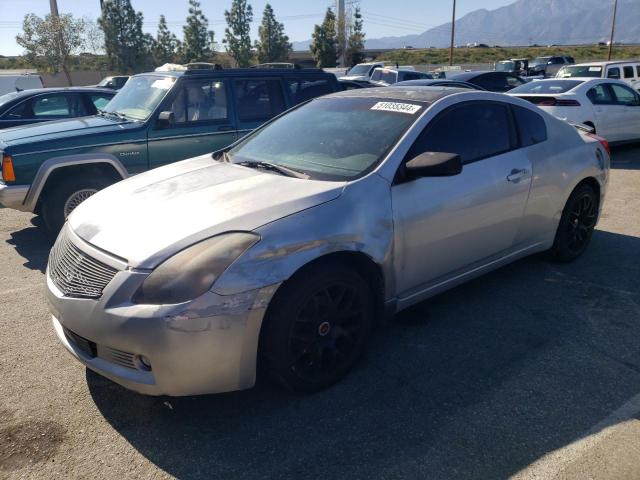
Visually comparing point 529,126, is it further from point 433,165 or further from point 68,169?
point 68,169

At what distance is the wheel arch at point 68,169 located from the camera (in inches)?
219

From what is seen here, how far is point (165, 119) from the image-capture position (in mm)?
6062

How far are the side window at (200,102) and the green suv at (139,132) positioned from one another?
0.04 feet

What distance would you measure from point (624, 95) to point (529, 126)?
27.5 feet

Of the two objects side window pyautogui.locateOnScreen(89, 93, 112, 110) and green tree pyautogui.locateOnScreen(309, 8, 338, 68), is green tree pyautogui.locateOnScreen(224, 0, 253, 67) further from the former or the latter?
side window pyautogui.locateOnScreen(89, 93, 112, 110)

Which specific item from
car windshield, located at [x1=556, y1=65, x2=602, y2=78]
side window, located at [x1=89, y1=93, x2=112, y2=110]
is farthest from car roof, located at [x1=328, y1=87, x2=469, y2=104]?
car windshield, located at [x1=556, y1=65, x2=602, y2=78]

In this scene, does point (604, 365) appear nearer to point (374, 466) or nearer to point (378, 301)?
point (378, 301)

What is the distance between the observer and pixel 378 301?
3332 mm

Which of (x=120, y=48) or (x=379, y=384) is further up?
(x=120, y=48)

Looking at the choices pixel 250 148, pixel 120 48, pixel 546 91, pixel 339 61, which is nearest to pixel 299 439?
pixel 250 148

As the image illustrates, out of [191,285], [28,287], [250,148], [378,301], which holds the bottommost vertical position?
[28,287]

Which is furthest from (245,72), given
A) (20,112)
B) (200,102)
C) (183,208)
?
(20,112)

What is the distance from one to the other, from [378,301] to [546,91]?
29.9ft

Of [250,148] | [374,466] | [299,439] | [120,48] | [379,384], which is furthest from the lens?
[120,48]
